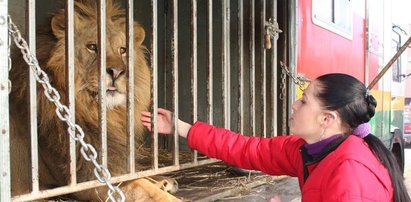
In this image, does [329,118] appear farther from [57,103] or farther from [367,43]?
[367,43]

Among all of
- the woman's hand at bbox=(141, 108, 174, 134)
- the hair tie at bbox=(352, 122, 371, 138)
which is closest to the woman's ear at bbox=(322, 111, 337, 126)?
the hair tie at bbox=(352, 122, 371, 138)

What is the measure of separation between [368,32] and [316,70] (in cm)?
211

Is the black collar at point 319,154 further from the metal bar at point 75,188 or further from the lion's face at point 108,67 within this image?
the lion's face at point 108,67

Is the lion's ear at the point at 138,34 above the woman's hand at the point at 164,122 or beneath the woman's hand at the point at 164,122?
above

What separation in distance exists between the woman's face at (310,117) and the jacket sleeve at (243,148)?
0.46 m

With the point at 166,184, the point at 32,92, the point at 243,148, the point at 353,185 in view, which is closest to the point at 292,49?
the point at 243,148

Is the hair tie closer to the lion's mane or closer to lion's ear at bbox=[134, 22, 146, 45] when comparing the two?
the lion's mane

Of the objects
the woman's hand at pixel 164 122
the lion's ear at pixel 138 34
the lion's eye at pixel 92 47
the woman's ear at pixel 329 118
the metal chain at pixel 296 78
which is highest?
the lion's ear at pixel 138 34

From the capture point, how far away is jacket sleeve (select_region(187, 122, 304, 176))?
3021 millimetres

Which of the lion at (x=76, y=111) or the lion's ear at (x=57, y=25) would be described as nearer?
the lion at (x=76, y=111)

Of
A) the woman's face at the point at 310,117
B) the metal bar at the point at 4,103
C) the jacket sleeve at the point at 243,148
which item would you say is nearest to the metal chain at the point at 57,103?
the metal bar at the point at 4,103

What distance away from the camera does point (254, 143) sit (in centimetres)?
308

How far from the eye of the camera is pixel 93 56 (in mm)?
3387

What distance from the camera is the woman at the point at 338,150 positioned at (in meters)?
2.13
